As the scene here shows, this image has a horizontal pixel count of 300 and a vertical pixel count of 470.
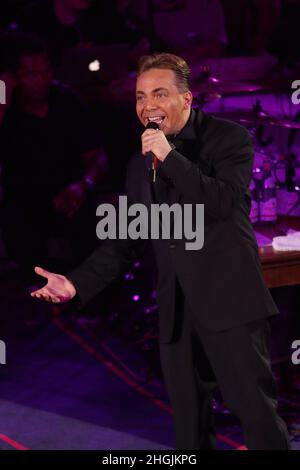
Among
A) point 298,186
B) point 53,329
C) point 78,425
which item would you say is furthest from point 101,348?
point 298,186

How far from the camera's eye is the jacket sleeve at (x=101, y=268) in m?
2.86

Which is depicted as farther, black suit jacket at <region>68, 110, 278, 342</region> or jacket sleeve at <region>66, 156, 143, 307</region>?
jacket sleeve at <region>66, 156, 143, 307</region>

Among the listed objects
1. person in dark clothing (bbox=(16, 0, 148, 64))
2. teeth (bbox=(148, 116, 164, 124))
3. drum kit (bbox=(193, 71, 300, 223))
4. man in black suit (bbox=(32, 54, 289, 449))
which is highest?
person in dark clothing (bbox=(16, 0, 148, 64))

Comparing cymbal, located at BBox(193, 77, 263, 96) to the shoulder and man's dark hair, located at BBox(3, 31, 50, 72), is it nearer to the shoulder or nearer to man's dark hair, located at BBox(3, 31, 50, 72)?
man's dark hair, located at BBox(3, 31, 50, 72)

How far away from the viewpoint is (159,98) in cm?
254

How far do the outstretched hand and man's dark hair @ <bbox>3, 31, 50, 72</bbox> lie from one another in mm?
2830

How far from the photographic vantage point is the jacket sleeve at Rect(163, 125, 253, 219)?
2.41 m

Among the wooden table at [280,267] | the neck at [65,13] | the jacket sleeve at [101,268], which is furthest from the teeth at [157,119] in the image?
the neck at [65,13]

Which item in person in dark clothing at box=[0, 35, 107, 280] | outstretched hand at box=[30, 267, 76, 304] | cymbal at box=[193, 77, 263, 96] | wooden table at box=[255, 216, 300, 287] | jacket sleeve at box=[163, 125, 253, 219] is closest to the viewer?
jacket sleeve at box=[163, 125, 253, 219]

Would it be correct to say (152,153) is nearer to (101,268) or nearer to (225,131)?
(225,131)

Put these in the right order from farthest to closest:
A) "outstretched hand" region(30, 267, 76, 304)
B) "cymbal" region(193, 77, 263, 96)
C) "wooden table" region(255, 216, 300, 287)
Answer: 1. "cymbal" region(193, 77, 263, 96)
2. "wooden table" region(255, 216, 300, 287)
3. "outstretched hand" region(30, 267, 76, 304)

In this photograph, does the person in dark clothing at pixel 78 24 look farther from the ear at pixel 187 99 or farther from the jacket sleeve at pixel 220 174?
the jacket sleeve at pixel 220 174

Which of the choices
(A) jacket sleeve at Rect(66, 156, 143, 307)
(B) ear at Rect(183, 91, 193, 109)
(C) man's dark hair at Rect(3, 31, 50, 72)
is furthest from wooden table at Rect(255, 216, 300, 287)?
(C) man's dark hair at Rect(3, 31, 50, 72)
